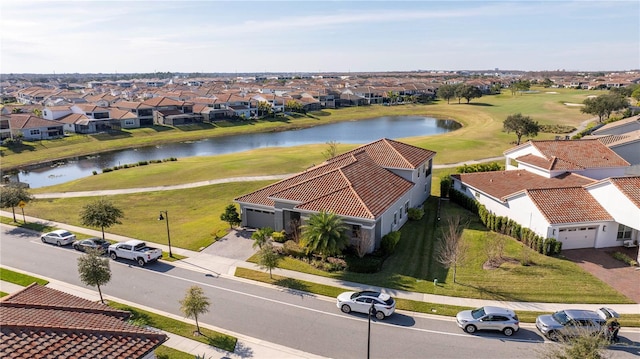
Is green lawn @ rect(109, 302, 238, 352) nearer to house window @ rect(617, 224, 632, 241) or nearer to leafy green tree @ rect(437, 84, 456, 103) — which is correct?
house window @ rect(617, 224, 632, 241)

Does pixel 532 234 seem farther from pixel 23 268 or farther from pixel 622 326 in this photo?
pixel 23 268

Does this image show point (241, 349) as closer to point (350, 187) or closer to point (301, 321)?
point (301, 321)

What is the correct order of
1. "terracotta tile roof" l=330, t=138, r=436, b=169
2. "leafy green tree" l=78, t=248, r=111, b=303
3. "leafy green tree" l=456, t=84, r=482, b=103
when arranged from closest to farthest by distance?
"leafy green tree" l=78, t=248, r=111, b=303
"terracotta tile roof" l=330, t=138, r=436, b=169
"leafy green tree" l=456, t=84, r=482, b=103

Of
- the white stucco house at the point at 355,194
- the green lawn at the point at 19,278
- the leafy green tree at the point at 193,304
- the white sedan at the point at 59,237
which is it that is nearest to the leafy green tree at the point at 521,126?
the white stucco house at the point at 355,194

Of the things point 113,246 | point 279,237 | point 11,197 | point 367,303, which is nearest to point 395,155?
point 279,237

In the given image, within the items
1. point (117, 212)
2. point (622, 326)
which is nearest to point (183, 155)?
point (117, 212)

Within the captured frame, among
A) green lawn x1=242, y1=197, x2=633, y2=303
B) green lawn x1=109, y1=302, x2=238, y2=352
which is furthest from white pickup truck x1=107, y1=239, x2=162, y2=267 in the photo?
green lawn x1=242, y1=197, x2=633, y2=303
